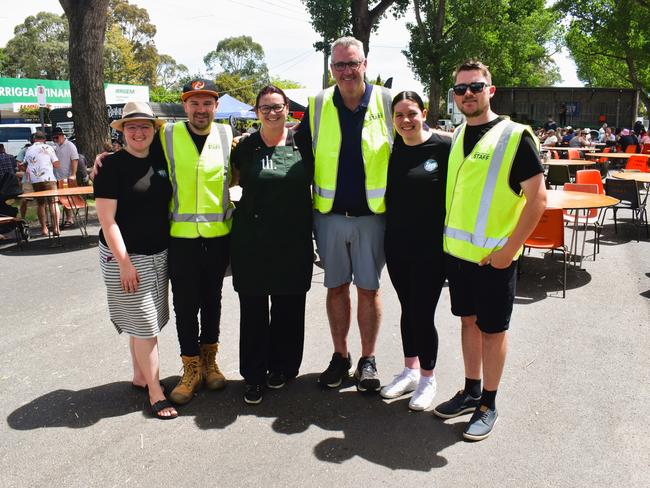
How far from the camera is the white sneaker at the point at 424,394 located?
340 cm

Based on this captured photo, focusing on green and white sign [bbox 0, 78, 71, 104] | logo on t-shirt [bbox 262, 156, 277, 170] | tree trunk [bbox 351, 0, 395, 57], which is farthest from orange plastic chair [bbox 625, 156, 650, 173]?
green and white sign [bbox 0, 78, 71, 104]

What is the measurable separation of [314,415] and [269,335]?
2.10ft

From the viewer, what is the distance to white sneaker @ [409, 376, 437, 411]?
3404mm

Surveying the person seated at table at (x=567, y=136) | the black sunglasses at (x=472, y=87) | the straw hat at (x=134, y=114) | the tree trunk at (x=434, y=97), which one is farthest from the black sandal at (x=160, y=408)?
the tree trunk at (x=434, y=97)

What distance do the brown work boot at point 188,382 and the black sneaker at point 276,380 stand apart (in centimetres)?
46

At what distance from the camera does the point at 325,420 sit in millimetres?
3320

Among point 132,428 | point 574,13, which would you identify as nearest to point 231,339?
point 132,428

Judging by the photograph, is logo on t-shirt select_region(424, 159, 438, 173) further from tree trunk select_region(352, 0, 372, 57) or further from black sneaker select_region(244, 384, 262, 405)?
tree trunk select_region(352, 0, 372, 57)

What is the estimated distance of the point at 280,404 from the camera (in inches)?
139

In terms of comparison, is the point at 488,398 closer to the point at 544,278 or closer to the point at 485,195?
the point at 485,195

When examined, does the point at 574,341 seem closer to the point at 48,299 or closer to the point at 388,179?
the point at 388,179

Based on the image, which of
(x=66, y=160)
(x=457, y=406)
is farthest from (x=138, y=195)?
(x=66, y=160)

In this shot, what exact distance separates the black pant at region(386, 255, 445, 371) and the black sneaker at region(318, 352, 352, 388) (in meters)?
0.53

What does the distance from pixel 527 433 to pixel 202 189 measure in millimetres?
2366
